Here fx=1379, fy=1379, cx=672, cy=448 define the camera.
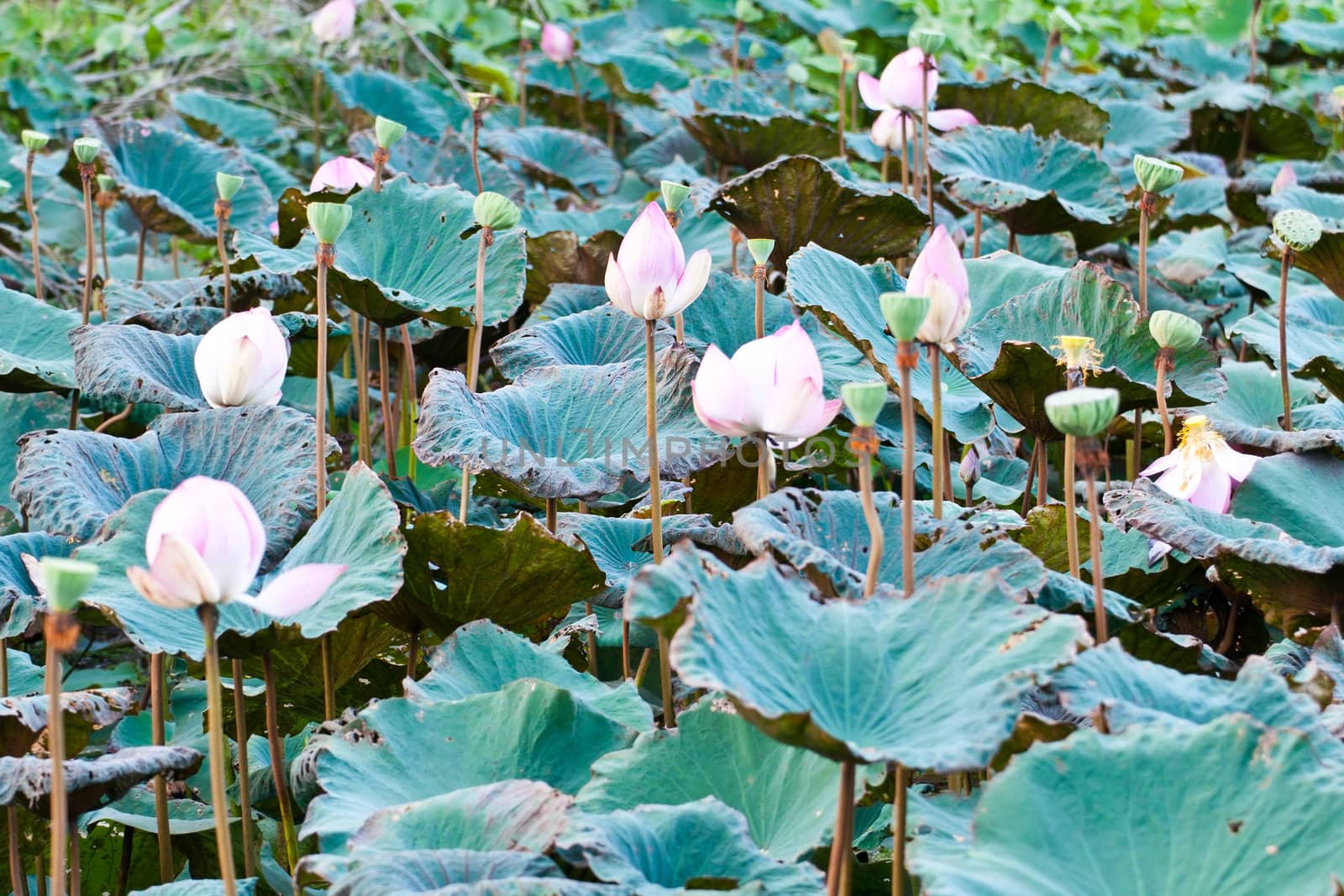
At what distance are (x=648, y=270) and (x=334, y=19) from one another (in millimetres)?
2220

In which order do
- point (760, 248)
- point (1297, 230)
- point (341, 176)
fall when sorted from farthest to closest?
point (341, 176) < point (1297, 230) < point (760, 248)

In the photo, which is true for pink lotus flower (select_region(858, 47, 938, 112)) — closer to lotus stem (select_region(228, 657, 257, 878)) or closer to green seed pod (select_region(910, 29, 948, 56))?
green seed pod (select_region(910, 29, 948, 56))

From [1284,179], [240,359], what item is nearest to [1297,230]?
[240,359]

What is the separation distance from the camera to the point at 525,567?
1.23 m

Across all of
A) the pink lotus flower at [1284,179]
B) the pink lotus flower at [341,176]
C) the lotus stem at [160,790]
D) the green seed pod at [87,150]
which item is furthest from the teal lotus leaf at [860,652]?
the pink lotus flower at [1284,179]

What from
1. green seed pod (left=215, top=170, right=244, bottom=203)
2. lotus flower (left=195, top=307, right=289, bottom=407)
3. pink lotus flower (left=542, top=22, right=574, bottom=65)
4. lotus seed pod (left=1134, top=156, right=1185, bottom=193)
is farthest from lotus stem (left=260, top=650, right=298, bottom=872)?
pink lotus flower (left=542, top=22, right=574, bottom=65)

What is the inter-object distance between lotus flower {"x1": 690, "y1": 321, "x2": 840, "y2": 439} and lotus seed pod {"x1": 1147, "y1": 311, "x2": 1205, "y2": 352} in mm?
319

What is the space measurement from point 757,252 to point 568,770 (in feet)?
1.72

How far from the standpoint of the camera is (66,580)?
700 mm

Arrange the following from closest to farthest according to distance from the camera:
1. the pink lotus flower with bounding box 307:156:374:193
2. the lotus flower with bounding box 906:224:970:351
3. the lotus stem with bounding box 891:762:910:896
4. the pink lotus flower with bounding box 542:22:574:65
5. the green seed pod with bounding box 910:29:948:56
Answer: the lotus stem with bounding box 891:762:910:896 < the lotus flower with bounding box 906:224:970:351 < the green seed pod with bounding box 910:29:948:56 < the pink lotus flower with bounding box 307:156:374:193 < the pink lotus flower with bounding box 542:22:574:65

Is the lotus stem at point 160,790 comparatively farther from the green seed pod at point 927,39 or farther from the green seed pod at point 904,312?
the green seed pod at point 927,39

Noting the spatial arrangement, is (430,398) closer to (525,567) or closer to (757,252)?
(525,567)

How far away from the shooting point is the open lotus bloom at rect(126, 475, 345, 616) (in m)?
0.83

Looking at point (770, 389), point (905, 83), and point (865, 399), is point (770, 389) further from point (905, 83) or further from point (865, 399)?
point (905, 83)
